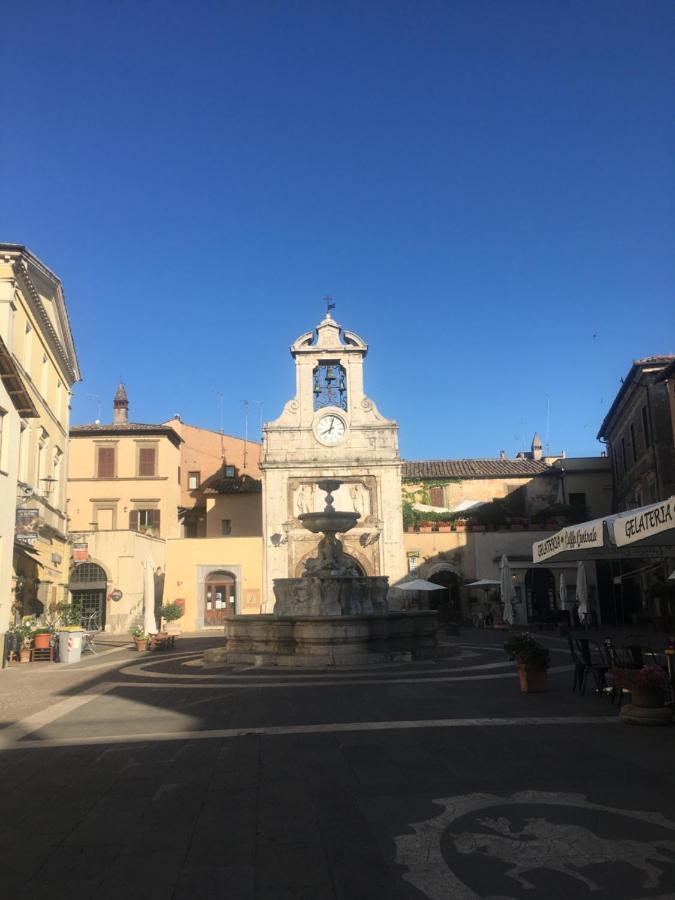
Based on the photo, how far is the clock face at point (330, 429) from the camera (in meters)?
37.8

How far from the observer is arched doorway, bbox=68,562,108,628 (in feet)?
117

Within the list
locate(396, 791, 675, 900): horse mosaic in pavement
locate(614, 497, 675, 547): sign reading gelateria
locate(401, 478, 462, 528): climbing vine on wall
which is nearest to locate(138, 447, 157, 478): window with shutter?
locate(401, 478, 462, 528): climbing vine on wall

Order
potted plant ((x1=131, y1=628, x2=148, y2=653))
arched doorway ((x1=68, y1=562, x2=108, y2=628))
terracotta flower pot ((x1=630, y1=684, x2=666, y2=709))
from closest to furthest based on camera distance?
terracotta flower pot ((x1=630, y1=684, x2=666, y2=709)), potted plant ((x1=131, y1=628, x2=148, y2=653)), arched doorway ((x1=68, y1=562, x2=108, y2=628))

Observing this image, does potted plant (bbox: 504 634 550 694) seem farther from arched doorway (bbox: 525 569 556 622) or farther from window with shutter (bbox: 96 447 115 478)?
window with shutter (bbox: 96 447 115 478)

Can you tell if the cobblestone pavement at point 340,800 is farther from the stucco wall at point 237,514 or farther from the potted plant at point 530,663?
the stucco wall at point 237,514

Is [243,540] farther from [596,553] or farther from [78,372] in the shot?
[596,553]

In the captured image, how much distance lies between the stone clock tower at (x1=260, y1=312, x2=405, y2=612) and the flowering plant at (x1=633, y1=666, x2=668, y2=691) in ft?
88.6

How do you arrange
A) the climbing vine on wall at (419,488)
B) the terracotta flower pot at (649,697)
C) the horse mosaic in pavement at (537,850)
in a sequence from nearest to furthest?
the horse mosaic in pavement at (537,850)
the terracotta flower pot at (649,697)
the climbing vine on wall at (419,488)

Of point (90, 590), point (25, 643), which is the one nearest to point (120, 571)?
point (90, 590)

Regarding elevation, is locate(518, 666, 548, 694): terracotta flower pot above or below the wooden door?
below

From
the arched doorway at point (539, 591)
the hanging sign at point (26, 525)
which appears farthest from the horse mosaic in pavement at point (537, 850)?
the arched doorway at point (539, 591)

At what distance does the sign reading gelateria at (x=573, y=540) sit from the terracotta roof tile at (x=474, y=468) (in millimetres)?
32233

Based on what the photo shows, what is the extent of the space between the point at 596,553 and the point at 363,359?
28762 mm

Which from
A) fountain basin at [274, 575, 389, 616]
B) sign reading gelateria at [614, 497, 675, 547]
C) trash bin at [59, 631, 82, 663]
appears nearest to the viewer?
sign reading gelateria at [614, 497, 675, 547]
